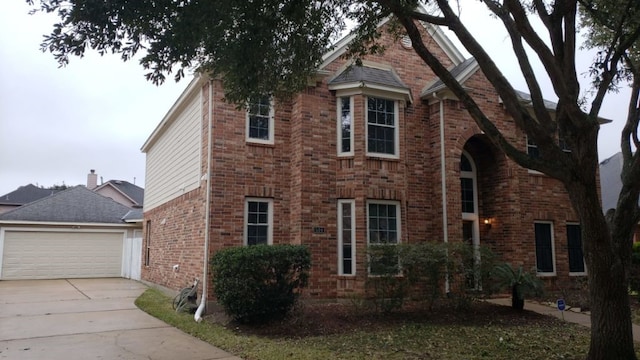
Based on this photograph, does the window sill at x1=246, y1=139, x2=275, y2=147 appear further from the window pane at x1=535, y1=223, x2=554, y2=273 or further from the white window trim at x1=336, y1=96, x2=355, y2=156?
the window pane at x1=535, y1=223, x2=554, y2=273

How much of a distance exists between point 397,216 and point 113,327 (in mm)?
7124

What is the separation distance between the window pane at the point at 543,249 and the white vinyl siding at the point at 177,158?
10.4 m

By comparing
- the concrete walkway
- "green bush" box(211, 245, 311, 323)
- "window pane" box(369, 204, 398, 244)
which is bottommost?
the concrete walkway

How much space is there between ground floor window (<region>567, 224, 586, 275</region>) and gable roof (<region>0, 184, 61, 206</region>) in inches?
1445

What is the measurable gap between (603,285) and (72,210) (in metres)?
23.5

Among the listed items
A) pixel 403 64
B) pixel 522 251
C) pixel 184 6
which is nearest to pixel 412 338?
pixel 184 6

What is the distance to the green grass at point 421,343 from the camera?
7227mm

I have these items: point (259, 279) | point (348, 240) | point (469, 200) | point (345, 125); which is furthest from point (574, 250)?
point (259, 279)

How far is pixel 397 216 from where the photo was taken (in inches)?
501

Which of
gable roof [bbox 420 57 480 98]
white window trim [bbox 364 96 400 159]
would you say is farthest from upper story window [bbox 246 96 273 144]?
gable roof [bbox 420 57 480 98]

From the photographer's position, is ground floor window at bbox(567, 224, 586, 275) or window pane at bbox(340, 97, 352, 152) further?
ground floor window at bbox(567, 224, 586, 275)

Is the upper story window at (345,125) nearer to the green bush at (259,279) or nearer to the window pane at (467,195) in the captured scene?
the green bush at (259,279)

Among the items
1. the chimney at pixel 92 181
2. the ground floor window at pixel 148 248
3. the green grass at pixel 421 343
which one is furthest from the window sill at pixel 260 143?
the chimney at pixel 92 181

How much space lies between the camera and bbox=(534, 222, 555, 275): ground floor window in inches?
589
